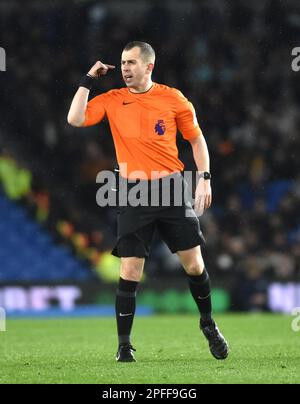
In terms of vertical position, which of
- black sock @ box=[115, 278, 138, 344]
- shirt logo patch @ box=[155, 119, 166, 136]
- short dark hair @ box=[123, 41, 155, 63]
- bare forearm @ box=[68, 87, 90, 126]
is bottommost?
black sock @ box=[115, 278, 138, 344]

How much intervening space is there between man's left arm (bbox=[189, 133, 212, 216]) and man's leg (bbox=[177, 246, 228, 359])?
30 cm

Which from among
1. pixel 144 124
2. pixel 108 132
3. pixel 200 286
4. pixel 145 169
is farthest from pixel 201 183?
pixel 108 132

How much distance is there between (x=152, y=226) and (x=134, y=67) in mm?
1088

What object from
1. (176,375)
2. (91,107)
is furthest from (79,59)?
(176,375)

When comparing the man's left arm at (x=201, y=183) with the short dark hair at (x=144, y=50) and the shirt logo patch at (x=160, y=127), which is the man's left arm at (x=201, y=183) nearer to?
the shirt logo patch at (x=160, y=127)

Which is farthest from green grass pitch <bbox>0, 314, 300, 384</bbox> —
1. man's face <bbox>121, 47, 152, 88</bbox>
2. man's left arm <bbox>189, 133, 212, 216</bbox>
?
man's face <bbox>121, 47, 152, 88</bbox>

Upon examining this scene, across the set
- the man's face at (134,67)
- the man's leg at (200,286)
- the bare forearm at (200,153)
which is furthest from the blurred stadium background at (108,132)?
the man's face at (134,67)

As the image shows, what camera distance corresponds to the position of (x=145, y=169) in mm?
7113

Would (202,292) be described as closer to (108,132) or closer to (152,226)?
(152,226)

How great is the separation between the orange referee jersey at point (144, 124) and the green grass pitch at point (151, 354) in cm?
134

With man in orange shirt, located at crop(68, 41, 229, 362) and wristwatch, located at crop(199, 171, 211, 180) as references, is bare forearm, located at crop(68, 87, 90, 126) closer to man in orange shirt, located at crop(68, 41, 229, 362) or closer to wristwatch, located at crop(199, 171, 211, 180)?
man in orange shirt, located at crop(68, 41, 229, 362)

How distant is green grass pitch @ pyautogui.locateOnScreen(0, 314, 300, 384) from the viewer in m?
6.27

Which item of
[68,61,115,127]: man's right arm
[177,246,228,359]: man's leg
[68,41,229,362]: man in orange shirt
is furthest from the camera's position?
[177,246,228,359]: man's leg
